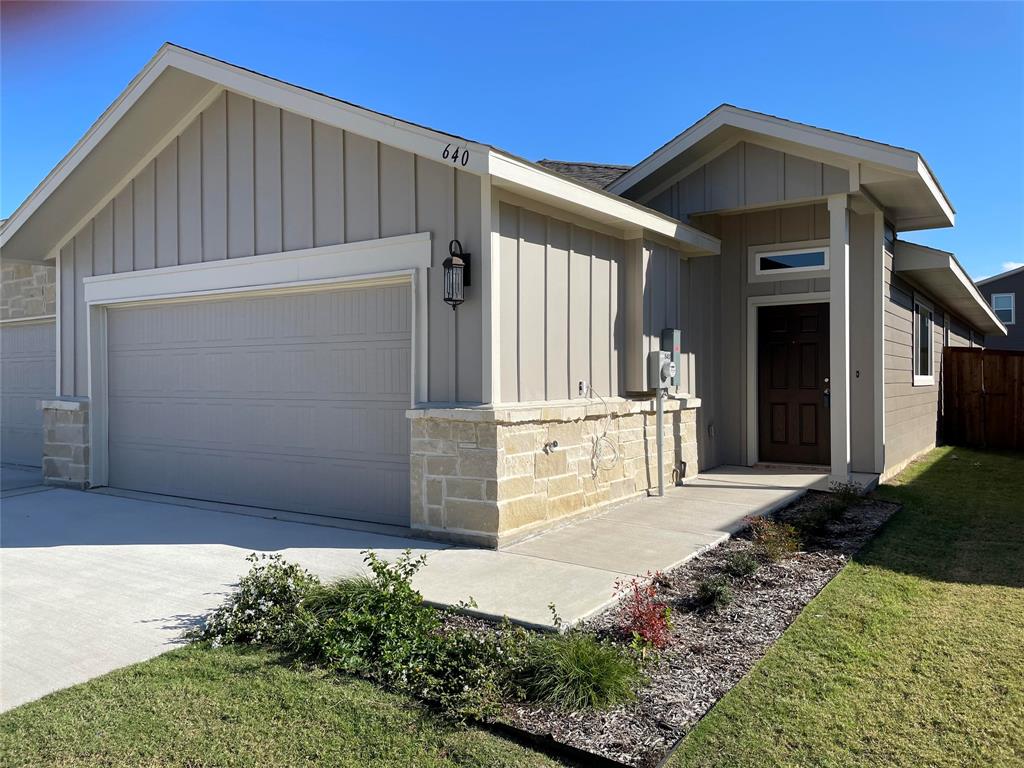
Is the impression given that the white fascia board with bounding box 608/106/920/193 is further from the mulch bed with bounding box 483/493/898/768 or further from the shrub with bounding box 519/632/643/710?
the shrub with bounding box 519/632/643/710

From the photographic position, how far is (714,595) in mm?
A: 4180

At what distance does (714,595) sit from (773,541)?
4.48 ft

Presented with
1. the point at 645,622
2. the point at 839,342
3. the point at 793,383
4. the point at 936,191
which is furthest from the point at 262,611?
the point at 936,191

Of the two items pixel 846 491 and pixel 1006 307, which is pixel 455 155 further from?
pixel 1006 307

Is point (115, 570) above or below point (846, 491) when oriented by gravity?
below

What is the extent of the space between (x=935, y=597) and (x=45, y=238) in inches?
386

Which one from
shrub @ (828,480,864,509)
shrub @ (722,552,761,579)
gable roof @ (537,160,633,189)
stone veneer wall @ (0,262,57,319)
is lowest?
shrub @ (722,552,761,579)

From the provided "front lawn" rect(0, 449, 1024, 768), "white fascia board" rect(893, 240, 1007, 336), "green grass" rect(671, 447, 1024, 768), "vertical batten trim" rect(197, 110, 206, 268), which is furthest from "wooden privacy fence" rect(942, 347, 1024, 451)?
"vertical batten trim" rect(197, 110, 206, 268)

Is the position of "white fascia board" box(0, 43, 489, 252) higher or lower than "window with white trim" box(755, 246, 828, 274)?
higher

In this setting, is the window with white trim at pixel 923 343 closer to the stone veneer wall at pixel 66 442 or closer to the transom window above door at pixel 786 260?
the transom window above door at pixel 786 260

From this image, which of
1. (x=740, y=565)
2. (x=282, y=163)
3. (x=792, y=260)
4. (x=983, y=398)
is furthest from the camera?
(x=983, y=398)

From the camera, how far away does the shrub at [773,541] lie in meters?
5.17

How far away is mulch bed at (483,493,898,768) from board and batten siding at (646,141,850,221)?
3.96 metres

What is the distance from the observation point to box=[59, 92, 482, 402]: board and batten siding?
19.1 feet
